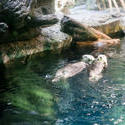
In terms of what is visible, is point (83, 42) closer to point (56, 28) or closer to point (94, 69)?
point (56, 28)

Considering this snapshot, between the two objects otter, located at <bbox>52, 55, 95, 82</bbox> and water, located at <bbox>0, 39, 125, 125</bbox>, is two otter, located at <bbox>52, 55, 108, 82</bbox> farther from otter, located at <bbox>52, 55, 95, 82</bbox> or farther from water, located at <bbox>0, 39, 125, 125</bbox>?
water, located at <bbox>0, 39, 125, 125</bbox>

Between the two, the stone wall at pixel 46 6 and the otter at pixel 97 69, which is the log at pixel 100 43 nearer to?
the stone wall at pixel 46 6

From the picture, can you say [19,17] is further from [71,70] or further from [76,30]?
[76,30]

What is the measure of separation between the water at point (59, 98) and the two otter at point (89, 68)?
197 millimetres

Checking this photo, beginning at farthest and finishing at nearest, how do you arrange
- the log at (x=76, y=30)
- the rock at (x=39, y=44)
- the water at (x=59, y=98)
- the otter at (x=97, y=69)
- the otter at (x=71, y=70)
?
1. the log at (x=76, y=30)
2. the rock at (x=39, y=44)
3. the otter at (x=71, y=70)
4. the otter at (x=97, y=69)
5. the water at (x=59, y=98)

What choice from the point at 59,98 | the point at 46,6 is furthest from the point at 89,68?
the point at 46,6

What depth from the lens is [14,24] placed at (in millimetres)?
9828

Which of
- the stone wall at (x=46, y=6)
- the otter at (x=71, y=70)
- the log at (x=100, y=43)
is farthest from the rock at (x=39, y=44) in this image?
the otter at (x=71, y=70)

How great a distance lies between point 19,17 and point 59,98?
3.90 meters

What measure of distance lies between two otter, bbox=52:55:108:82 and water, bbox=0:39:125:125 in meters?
0.20

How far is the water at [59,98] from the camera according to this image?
5.82 meters

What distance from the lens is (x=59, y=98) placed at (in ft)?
22.7

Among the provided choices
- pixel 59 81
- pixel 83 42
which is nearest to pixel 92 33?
pixel 83 42

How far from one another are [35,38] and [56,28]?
2.33m
